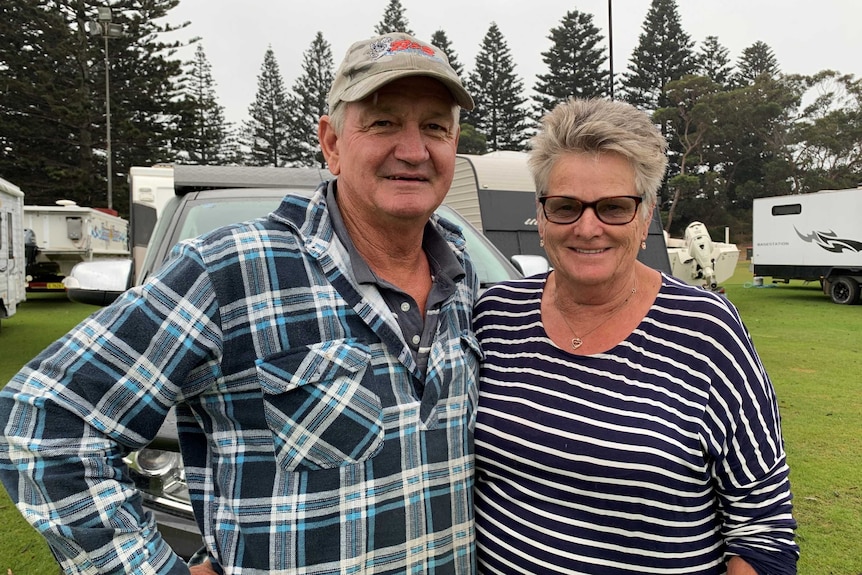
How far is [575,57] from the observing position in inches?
2170

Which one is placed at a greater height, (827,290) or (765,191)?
(765,191)

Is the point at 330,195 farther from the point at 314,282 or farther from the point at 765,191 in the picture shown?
the point at 765,191

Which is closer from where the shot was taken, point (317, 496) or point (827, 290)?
point (317, 496)

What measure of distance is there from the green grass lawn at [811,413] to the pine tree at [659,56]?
46.0 metres

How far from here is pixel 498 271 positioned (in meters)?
3.81

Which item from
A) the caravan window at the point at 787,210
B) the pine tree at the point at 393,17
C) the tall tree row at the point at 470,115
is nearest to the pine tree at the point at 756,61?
the tall tree row at the point at 470,115

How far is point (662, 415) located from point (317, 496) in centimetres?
85

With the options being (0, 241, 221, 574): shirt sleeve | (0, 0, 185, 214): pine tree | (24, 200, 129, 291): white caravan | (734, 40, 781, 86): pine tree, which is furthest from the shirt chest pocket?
(734, 40, 781, 86): pine tree

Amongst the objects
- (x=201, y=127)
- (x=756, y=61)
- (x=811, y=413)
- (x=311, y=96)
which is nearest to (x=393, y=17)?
(x=311, y=96)

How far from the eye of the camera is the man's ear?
168cm

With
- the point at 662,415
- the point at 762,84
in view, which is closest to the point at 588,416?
the point at 662,415

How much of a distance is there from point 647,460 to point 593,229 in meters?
0.62

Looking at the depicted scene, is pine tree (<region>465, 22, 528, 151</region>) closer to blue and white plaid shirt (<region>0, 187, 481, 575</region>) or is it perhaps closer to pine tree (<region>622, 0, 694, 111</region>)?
pine tree (<region>622, 0, 694, 111</region>)

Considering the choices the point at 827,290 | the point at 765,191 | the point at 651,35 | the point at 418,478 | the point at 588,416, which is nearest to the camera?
the point at 418,478
